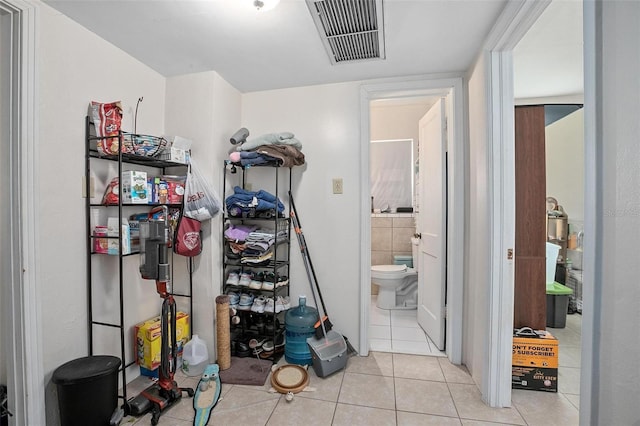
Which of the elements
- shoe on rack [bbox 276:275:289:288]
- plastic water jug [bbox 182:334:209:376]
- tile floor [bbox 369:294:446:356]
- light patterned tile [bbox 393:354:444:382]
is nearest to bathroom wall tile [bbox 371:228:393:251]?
tile floor [bbox 369:294:446:356]

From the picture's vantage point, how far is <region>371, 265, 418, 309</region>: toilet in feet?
10.8

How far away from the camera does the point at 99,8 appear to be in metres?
1.50

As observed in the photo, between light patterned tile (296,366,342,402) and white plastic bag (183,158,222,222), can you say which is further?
white plastic bag (183,158,222,222)

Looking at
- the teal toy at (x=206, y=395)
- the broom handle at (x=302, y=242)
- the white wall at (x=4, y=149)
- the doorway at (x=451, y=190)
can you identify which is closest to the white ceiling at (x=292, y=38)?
the doorway at (x=451, y=190)

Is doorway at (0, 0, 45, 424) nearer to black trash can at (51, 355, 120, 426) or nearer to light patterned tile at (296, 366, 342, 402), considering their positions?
black trash can at (51, 355, 120, 426)

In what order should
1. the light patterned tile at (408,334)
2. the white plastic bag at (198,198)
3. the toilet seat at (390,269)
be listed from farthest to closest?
1. the toilet seat at (390,269)
2. the light patterned tile at (408,334)
3. the white plastic bag at (198,198)

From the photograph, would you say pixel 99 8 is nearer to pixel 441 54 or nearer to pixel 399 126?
pixel 441 54

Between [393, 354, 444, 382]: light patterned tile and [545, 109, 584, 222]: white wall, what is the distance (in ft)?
7.96

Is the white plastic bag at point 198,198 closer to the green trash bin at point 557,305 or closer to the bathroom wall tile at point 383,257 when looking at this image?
the bathroom wall tile at point 383,257

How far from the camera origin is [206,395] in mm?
1806

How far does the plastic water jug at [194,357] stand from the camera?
6.84ft

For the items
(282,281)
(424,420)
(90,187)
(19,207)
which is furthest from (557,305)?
(19,207)

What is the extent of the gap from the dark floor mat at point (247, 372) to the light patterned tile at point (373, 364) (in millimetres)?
622

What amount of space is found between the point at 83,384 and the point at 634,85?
2.37m
